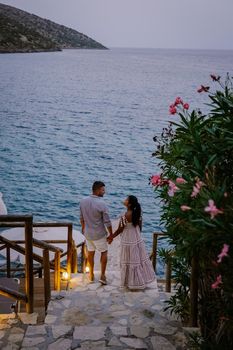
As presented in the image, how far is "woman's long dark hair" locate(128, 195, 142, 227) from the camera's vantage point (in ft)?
21.1

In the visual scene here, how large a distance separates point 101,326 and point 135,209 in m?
2.02

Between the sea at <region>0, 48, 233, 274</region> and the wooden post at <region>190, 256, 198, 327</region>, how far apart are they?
12531 millimetres

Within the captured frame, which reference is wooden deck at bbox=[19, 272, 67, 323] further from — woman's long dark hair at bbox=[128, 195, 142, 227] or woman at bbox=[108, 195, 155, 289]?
woman's long dark hair at bbox=[128, 195, 142, 227]

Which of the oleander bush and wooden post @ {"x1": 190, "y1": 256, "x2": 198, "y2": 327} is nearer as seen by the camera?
the oleander bush

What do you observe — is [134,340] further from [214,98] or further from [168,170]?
[214,98]

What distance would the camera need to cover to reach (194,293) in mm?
4711

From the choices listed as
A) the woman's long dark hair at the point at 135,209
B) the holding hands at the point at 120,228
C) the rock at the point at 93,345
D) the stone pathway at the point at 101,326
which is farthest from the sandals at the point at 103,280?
the rock at the point at 93,345

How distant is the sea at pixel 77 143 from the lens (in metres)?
27.3

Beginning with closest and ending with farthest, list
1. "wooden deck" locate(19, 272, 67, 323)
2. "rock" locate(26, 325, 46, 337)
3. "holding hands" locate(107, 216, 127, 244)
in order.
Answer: "rock" locate(26, 325, 46, 337), "wooden deck" locate(19, 272, 67, 323), "holding hands" locate(107, 216, 127, 244)

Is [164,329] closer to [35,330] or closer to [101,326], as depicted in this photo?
[101,326]

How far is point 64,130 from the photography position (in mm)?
→ 48875

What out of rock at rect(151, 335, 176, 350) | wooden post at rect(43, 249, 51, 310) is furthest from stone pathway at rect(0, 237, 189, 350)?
wooden post at rect(43, 249, 51, 310)

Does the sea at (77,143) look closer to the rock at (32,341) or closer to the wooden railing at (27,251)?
the wooden railing at (27,251)

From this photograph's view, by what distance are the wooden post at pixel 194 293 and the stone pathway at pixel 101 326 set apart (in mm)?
186
